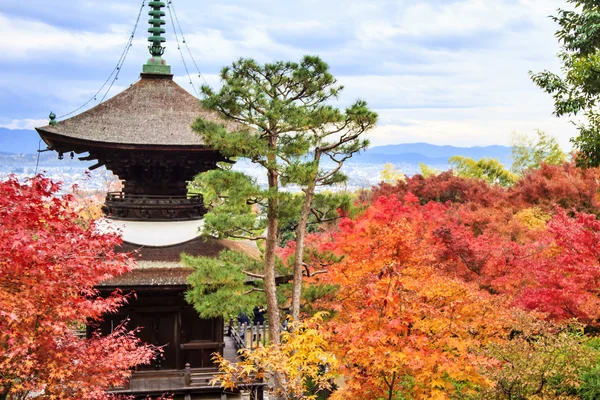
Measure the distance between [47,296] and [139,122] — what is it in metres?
6.94

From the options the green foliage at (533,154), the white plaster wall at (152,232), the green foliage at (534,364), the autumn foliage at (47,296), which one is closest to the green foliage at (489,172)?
the green foliage at (533,154)

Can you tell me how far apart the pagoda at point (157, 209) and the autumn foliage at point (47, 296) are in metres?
4.32

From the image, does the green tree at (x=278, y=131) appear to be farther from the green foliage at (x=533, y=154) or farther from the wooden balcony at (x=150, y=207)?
the green foliage at (x=533, y=154)

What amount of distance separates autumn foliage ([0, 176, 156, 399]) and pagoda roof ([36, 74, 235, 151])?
15.1 feet

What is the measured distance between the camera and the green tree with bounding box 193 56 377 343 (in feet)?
40.2

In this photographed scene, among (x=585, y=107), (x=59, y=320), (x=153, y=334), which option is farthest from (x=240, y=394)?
(x=585, y=107)

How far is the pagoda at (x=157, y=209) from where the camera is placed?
1364 centimetres

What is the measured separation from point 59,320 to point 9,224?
1492 mm

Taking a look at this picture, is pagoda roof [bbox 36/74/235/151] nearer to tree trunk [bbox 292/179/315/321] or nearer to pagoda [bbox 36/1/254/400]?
pagoda [bbox 36/1/254/400]

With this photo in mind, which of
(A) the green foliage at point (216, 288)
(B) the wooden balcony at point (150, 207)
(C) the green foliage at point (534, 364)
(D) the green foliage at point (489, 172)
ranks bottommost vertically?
(C) the green foliage at point (534, 364)

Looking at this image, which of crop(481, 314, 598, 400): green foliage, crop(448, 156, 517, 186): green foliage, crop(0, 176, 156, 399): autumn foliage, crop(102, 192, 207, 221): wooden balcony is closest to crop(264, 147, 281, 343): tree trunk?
crop(102, 192, 207, 221): wooden balcony

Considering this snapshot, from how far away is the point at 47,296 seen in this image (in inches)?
315

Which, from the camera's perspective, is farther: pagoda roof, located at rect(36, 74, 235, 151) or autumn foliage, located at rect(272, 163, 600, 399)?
pagoda roof, located at rect(36, 74, 235, 151)

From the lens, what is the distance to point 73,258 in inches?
331
